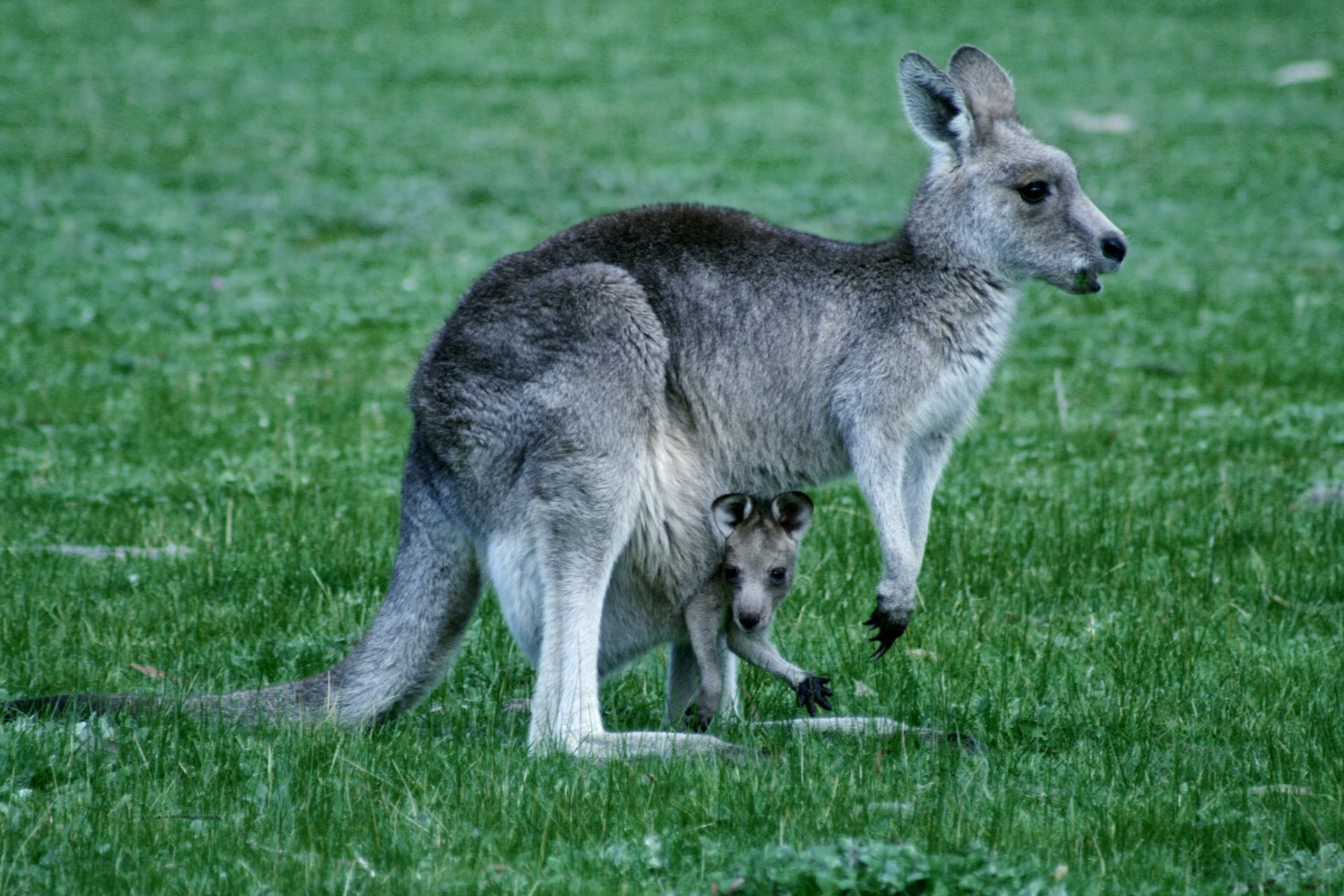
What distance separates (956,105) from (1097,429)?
393 centimetres

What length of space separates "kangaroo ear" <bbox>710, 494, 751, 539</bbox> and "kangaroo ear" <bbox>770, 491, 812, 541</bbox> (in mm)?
102

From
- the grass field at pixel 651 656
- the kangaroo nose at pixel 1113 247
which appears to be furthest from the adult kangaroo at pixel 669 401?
the grass field at pixel 651 656

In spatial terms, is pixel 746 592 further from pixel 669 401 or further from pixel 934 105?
pixel 934 105

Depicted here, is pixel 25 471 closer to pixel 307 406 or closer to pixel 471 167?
pixel 307 406

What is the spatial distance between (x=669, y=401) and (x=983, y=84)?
1628mm

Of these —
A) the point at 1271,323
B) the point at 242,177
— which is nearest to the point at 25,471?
the point at 1271,323

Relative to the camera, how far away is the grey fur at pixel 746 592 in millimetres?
4883

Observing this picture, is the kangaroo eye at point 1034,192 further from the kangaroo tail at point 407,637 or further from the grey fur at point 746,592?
the kangaroo tail at point 407,637

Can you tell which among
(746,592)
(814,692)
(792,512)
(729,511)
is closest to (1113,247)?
(792,512)

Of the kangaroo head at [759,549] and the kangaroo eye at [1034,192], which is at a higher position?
the kangaroo eye at [1034,192]

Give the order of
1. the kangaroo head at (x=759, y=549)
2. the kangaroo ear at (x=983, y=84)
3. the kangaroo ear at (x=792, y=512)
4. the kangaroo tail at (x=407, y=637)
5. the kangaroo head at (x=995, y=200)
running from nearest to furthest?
the kangaroo tail at (x=407, y=637)
the kangaroo head at (x=759, y=549)
the kangaroo ear at (x=792, y=512)
the kangaroo head at (x=995, y=200)
the kangaroo ear at (x=983, y=84)

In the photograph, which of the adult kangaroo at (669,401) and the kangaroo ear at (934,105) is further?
the kangaroo ear at (934,105)

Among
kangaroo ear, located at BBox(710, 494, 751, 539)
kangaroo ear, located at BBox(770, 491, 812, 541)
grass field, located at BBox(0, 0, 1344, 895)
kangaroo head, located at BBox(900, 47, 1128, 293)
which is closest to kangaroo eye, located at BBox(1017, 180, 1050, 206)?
kangaroo head, located at BBox(900, 47, 1128, 293)

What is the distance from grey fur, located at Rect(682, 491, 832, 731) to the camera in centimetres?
488
